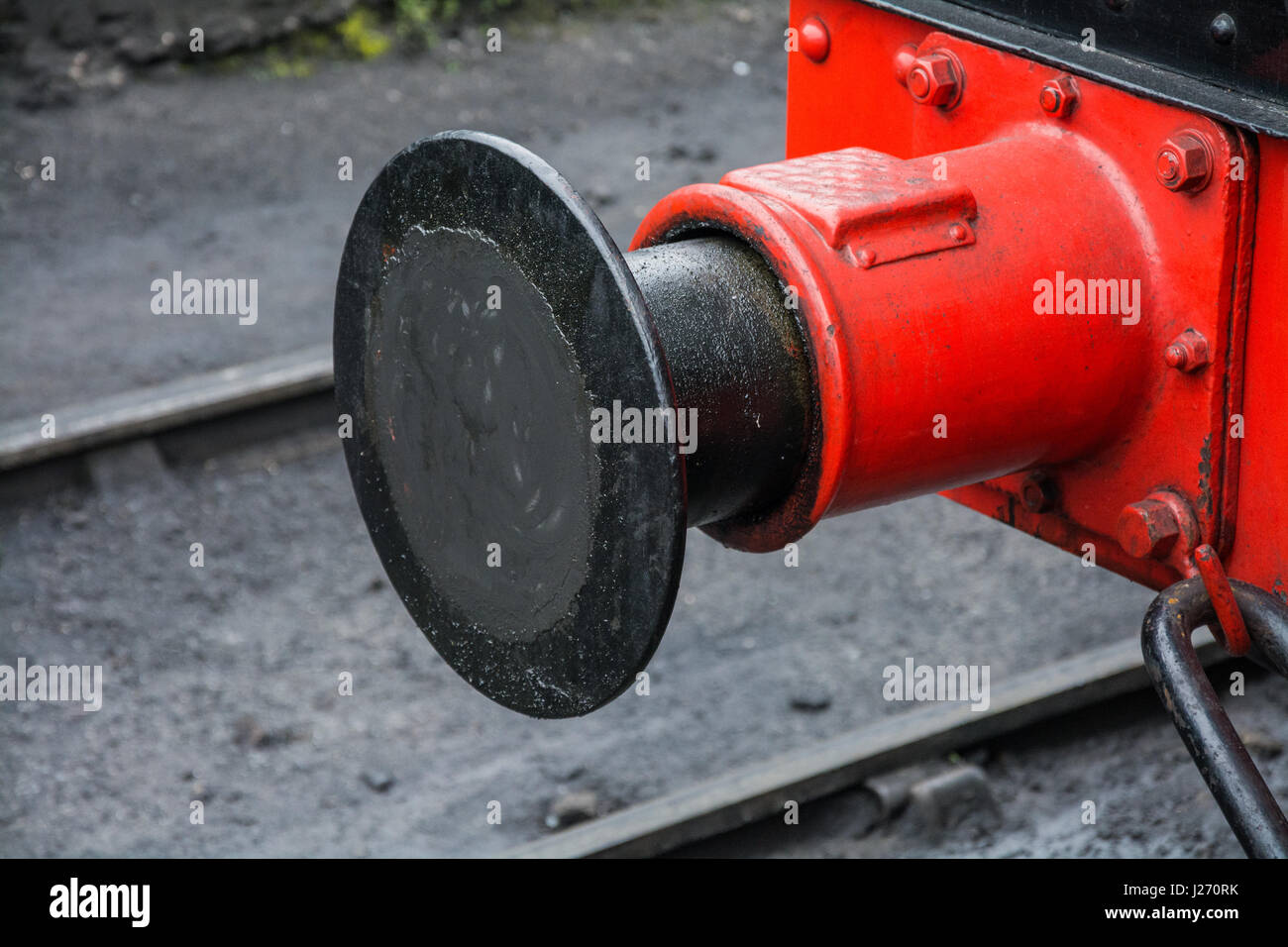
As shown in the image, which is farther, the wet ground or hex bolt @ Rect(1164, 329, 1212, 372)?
the wet ground

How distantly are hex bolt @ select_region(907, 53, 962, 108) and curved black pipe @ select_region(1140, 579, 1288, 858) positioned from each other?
2.13 ft

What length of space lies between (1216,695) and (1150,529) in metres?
0.24

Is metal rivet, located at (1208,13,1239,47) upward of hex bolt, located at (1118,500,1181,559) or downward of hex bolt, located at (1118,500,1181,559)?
upward

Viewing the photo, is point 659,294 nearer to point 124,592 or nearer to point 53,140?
point 124,592

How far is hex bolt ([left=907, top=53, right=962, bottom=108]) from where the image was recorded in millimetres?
1872

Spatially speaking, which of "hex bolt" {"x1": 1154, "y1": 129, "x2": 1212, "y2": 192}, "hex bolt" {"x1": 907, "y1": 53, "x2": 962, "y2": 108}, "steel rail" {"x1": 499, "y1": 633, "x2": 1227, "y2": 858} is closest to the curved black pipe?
"hex bolt" {"x1": 1154, "y1": 129, "x2": 1212, "y2": 192}

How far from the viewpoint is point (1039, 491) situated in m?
1.88

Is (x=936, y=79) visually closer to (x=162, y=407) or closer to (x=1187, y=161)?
(x=1187, y=161)

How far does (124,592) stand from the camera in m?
4.70

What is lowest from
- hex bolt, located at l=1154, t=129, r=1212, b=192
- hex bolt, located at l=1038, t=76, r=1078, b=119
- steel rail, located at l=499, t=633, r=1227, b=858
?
steel rail, located at l=499, t=633, r=1227, b=858

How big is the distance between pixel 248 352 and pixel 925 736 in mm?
2997

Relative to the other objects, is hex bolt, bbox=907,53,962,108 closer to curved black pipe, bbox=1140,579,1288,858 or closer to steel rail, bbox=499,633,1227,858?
curved black pipe, bbox=1140,579,1288,858

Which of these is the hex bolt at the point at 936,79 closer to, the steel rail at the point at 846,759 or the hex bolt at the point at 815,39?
the hex bolt at the point at 815,39

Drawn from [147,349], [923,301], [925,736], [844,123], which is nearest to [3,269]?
[147,349]
